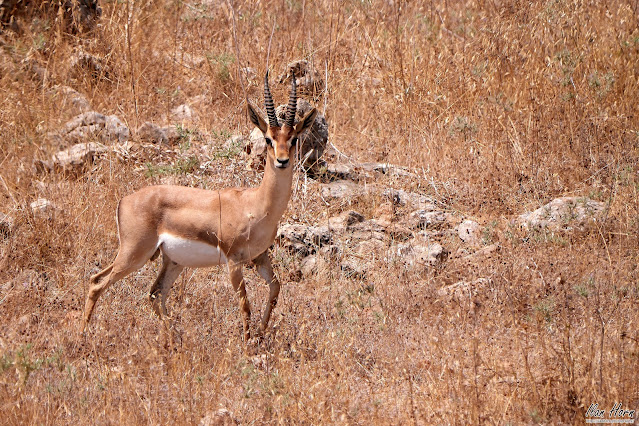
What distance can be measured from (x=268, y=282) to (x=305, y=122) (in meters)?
1.26

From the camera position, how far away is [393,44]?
1059 centimetres

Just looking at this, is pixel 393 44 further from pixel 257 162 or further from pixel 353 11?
pixel 257 162

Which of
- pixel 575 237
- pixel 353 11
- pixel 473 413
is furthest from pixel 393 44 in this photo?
pixel 473 413

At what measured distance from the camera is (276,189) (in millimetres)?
5930

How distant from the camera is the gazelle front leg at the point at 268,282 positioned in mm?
6036

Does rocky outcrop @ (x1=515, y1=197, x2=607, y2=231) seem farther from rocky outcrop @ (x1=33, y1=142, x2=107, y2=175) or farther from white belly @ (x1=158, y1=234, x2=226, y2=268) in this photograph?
rocky outcrop @ (x1=33, y1=142, x2=107, y2=175)

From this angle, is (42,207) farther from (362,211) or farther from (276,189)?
(362,211)

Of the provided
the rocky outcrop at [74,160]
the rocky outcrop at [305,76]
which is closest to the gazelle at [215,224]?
the rocky outcrop at [74,160]

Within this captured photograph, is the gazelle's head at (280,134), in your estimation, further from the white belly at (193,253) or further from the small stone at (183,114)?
the small stone at (183,114)

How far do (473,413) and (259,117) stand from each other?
2790 mm

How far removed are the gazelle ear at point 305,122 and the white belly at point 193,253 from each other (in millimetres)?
1076

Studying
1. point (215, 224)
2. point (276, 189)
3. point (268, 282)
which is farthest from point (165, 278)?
point (276, 189)

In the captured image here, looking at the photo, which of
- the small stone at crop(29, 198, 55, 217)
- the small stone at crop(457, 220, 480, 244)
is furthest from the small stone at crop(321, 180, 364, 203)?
the small stone at crop(29, 198, 55, 217)

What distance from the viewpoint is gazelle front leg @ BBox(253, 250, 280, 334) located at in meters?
6.04
